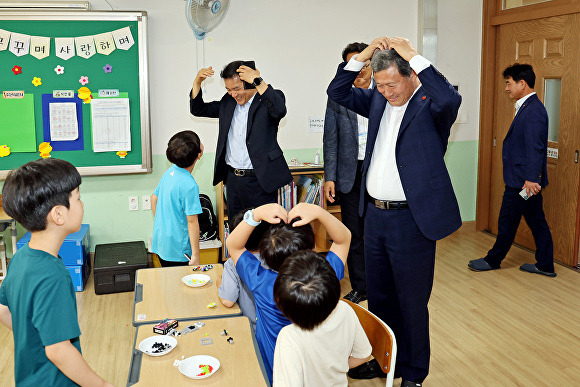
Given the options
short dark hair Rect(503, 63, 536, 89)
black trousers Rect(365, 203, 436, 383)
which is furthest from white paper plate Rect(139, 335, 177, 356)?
short dark hair Rect(503, 63, 536, 89)

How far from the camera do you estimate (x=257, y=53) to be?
488cm

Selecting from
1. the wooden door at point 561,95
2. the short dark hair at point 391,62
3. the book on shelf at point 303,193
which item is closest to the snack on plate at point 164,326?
the short dark hair at point 391,62

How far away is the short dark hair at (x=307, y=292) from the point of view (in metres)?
1.58

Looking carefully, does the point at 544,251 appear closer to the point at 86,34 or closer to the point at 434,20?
the point at 434,20

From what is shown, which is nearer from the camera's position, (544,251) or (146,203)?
(544,251)

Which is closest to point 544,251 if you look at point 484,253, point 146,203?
point 484,253

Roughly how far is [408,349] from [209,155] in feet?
9.19

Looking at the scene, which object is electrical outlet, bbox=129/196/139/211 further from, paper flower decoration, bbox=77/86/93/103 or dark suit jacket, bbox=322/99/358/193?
dark suit jacket, bbox=322/99/358/193

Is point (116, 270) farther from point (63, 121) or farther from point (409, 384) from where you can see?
point (409, 384)

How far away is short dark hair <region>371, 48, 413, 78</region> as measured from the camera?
2.45 meters

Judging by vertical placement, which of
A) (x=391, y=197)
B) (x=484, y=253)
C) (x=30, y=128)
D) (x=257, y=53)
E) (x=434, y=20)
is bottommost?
(x=484, y=253)

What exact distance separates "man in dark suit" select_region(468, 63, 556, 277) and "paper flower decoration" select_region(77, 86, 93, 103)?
11.0ft

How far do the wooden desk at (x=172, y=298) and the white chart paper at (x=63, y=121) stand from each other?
225 centimetres

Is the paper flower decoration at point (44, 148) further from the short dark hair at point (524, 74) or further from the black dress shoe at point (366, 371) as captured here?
the short dark hair at point (524, 74)
